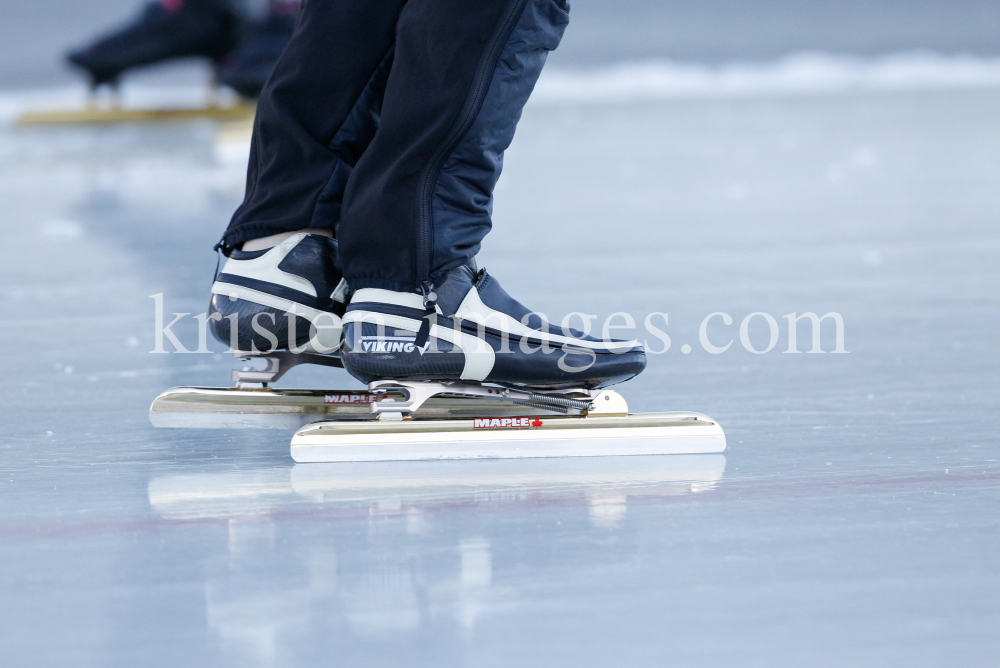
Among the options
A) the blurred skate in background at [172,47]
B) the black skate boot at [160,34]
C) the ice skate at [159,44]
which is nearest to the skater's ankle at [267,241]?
the blurred skate in background at [172,47]

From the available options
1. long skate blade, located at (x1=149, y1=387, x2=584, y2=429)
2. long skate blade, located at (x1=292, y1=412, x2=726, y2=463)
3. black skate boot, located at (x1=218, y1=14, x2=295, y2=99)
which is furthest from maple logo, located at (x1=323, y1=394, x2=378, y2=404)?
black skate boot, located at (x1=218, y1=14, x2=295, y2=99)

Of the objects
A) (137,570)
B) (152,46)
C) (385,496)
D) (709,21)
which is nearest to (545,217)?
(385,496)

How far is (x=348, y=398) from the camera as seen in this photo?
126 cm

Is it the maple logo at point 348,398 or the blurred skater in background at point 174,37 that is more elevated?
the blurred skater in background at point 174,37

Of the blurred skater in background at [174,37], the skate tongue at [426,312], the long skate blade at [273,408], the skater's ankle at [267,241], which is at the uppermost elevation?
the blurred skater in background at [174,37]

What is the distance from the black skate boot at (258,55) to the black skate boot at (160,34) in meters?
0.33

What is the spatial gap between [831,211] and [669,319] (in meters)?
1.29

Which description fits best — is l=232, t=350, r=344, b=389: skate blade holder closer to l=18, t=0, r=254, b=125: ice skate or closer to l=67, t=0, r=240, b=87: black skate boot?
l=18, t=0, r=254, b=125: ice skate

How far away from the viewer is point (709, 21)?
38.1 feet

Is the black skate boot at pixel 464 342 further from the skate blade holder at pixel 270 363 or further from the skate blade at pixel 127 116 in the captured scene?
the skate blade at pixel 127 116

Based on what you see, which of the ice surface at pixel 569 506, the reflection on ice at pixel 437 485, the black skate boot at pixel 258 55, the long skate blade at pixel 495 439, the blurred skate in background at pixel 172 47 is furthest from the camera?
the blurred skate in background at pixel 172 47

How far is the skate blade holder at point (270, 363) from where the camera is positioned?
125 cm

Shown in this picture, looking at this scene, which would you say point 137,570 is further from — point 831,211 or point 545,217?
point 831,211

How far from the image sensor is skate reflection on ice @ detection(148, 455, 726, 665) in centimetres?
75
